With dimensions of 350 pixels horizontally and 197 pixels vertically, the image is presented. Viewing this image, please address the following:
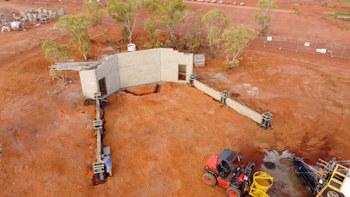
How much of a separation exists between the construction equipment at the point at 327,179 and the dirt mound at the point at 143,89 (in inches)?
503

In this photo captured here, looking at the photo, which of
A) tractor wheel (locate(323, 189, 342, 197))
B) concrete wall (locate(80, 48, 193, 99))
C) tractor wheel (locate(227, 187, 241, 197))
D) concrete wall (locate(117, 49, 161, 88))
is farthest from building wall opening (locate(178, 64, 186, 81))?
tractor wheel (locate(323, 189, 342, 197))

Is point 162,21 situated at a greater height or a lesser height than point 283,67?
greater

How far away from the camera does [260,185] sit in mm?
12648

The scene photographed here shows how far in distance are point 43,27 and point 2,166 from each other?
29.5m

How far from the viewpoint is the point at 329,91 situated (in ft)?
76.4

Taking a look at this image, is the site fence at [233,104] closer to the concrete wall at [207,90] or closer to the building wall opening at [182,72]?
the concrete wall at [207,90]

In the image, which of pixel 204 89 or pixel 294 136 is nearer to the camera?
pixel 294 136

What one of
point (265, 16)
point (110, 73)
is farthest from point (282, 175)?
point (265, 16)

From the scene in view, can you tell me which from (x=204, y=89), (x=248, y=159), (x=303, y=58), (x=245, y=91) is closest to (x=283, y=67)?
(x=303, y=58)

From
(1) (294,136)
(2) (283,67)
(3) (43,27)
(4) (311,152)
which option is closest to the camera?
(4) (311,152)

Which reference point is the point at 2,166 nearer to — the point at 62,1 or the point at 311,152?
the point at 311,152

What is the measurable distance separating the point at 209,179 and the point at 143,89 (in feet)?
37.2

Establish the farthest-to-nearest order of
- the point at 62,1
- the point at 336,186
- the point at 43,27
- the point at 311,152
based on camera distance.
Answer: the point at 62,1 < the point at 43,27 < the point at 311,152 < the point at 336,186

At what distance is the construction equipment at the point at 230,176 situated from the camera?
42.2 ft
